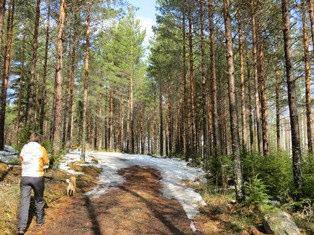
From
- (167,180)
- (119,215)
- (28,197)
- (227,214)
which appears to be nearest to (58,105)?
(167,180)

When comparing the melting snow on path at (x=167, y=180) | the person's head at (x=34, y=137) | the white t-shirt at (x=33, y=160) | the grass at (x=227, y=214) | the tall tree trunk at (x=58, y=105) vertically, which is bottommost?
the grass at (x=227, y=214)

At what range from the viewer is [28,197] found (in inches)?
336

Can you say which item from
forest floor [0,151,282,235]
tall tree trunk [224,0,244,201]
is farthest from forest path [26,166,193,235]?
tall tree trunk [224,0,244,201]

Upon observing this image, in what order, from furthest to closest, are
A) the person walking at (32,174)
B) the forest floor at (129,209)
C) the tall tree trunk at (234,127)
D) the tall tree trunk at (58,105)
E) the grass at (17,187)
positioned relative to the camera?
the tall tree trunk at (58,105) → the tall tree trunk at (234,127) → the forest floor at (129,209) → the grass at (17,187) → the person walking at (32,174)

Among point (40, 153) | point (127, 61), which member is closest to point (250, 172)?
point (40, 153)

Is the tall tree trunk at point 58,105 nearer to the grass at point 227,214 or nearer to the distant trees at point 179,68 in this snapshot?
the distant trees at point 179,68

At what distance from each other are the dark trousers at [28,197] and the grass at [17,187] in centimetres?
38

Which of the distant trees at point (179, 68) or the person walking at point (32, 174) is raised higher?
the distant trees at point (179, 68)

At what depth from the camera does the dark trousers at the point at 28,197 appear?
827 cm

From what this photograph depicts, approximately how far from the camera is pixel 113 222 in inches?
377

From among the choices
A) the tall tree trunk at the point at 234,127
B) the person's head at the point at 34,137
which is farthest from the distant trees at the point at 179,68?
the person's head at the point at 34,137

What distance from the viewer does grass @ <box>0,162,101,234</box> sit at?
344 inches

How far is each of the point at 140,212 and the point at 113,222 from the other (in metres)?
1.10

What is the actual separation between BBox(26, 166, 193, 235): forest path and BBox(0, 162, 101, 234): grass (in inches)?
16.8
